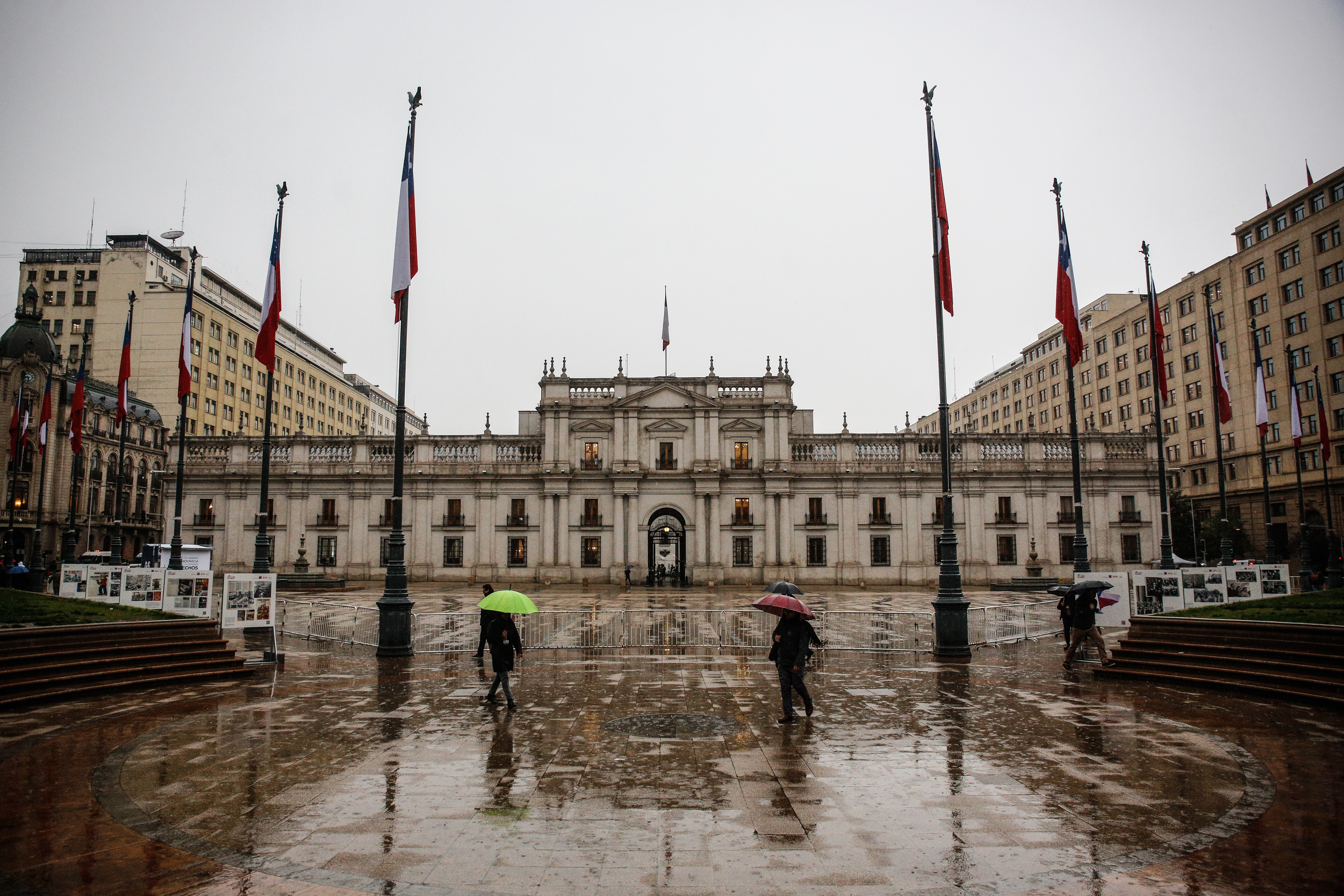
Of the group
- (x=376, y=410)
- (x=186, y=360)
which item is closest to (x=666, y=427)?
(x=186, y=360)

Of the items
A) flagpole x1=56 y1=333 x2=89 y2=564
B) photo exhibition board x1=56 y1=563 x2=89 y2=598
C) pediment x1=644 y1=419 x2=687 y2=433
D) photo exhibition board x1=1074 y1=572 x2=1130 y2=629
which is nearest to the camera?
photo exhibition board x1=1074 y1=572 x2=1130 y2=629

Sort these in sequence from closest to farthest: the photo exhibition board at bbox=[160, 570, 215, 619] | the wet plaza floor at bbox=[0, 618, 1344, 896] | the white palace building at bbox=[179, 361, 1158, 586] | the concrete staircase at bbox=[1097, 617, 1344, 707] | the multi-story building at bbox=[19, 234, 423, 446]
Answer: the wet plaza floor at bbox=[0, 618, 1344, 896] → the concrete staircase at bbox=[1097, 617, 1344, 707] → the photo exhibition board at bbox=[160, 570, 215, 619] → the white palace building at bbox=[179, 361, 1158, 586] → the multi-story building at bbox=[19, 234, 423, 446]

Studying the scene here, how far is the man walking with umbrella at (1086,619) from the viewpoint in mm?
15812

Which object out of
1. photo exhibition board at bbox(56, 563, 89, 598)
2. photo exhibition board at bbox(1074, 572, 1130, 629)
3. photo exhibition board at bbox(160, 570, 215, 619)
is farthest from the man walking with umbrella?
photo exhibition board at bbox(56, 563, 89, 598)

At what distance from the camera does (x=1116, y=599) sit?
64.9ft

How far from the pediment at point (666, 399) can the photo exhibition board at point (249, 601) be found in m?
36.4

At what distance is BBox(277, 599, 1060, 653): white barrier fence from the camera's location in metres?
19.3

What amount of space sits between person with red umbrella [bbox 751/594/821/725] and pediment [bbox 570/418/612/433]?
42.7 meters

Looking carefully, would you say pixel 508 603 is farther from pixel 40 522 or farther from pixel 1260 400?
pixel 40 522

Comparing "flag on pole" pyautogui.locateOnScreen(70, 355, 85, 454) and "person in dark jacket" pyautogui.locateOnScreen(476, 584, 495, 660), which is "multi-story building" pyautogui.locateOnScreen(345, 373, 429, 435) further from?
"person in dark jacket" pyautogui.locateOnScreen(476, 584, 495, 660)

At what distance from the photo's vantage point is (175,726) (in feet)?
35.7

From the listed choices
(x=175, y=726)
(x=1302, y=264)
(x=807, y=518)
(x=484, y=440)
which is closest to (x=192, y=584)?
(x=175, y=726)

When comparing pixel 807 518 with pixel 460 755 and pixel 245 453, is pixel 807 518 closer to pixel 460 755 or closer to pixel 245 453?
pixel 245 453

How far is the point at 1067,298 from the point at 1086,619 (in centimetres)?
853
